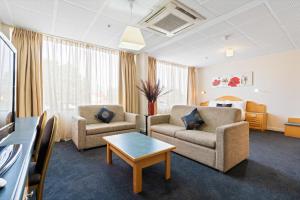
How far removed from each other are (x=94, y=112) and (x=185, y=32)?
2.73m

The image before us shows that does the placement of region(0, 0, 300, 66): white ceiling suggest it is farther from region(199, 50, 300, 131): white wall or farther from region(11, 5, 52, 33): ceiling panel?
region(199, 50, 300, 131): white wall

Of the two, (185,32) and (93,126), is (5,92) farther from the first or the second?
(185,32)

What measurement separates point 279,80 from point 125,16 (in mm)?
4672

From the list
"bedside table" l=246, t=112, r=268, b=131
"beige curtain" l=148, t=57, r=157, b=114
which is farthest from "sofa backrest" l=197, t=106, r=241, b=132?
"bedside table" l=246, t=112, r=268, b=131

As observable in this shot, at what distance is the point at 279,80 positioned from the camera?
4180 millimetres

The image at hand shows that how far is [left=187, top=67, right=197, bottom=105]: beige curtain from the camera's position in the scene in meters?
6.02

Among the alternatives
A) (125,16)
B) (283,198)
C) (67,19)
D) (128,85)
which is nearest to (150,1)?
(125,16)

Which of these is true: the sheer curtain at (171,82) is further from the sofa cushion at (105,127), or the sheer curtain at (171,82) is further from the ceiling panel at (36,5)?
the ceiling panel at (36,5)

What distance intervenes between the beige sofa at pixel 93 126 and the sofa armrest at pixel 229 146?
1952 millimetres

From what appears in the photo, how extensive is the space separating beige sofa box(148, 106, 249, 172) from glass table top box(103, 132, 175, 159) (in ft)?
1.87

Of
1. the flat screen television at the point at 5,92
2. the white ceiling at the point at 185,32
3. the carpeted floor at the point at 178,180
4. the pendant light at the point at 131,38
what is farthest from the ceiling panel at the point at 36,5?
the carpeted floor at the point at 178,180

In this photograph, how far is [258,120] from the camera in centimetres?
423

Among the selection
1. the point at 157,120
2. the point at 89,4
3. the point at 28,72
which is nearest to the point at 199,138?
the point at 157,120

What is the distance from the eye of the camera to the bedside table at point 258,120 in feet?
13.7
